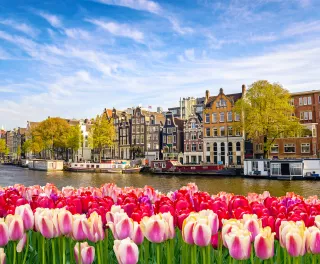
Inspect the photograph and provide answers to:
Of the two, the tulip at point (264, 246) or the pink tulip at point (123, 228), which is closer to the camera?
the tulip at point (264, 246)

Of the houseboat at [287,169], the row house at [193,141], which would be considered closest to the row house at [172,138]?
the row house at [193,141]

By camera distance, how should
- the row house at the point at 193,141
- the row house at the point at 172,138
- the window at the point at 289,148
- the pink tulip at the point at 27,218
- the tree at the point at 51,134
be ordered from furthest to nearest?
1. the tree at the point at 51,134
2. the row house at the point at 172,138
3. the row house at the point at 193,141
4. the window at the point at 289,148
5. the pink tulip at the point at 27,218

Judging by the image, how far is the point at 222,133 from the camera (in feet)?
175

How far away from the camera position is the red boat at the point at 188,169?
4194 cm

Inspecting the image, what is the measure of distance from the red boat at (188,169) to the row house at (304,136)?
8101 mm

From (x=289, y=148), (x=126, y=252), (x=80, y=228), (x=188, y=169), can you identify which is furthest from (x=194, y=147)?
(x=126, y=252)

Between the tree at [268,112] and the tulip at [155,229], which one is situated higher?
→ the tree at [268,112]

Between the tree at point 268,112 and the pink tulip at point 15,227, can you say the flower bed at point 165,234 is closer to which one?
the pink tulip at point 15,227

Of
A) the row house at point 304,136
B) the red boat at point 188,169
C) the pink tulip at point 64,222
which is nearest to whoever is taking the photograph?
the pink tulip at point 64,222

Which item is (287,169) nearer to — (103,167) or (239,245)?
(103,167)

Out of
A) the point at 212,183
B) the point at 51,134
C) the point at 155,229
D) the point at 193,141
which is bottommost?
the point at 212,183

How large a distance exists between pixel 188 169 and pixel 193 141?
459 inches

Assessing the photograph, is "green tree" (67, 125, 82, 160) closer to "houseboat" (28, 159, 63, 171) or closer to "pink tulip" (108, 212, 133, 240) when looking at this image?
"houseboat" (28, 159, 63, 171)

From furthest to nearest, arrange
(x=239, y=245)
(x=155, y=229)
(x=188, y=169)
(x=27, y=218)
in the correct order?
(x=188, y=169), (x=27, y=218), (x=155, y=229), (x=239, y=245)
